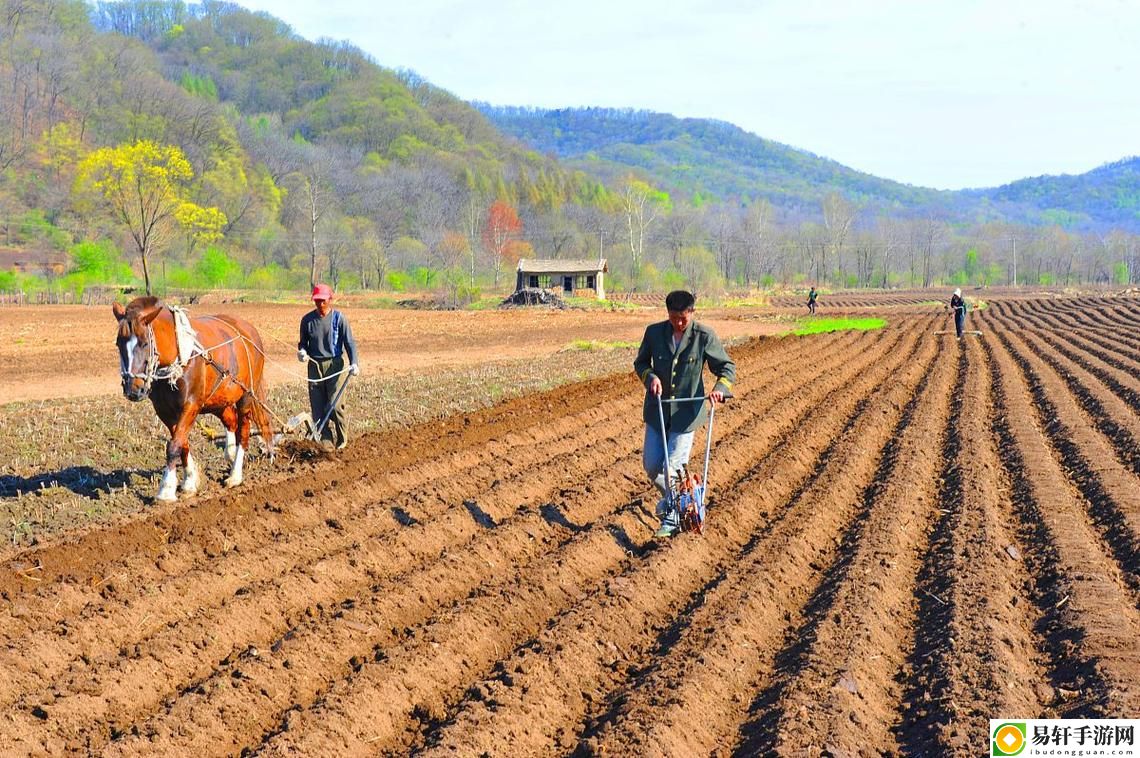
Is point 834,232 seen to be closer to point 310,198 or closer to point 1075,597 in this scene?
point 310,198

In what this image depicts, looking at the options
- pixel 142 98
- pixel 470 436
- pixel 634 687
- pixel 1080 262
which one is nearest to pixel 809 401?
pixel 470 436

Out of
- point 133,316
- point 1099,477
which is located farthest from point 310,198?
point 1099,477

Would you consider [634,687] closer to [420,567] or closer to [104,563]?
[420,567]

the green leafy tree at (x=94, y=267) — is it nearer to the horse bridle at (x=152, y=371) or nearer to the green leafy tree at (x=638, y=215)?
the green leafy tree at (x=638, y=215)

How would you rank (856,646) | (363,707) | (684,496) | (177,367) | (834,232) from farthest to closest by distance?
(834,232) → (177,367) → (684,496) → (856,646) → (363,707)

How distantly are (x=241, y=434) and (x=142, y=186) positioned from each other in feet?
179

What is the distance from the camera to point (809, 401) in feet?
54.5

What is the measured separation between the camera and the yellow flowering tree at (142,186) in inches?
2254

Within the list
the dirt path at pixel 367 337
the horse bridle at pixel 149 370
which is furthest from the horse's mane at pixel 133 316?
the dirt path at pixel 367 337

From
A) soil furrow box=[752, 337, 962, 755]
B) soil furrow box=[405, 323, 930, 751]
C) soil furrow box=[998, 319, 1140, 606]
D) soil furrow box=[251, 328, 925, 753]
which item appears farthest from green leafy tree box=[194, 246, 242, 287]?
soil furrow box=[251, 328, 925, 753]

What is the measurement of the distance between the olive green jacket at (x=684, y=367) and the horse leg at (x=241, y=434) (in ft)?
14.0

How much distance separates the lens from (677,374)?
318 inches

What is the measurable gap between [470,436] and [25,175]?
8832 cm

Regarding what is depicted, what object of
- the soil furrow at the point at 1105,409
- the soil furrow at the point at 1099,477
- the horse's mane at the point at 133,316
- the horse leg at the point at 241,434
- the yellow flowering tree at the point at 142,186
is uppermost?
the yellow flowering tree at the point at 142,186
